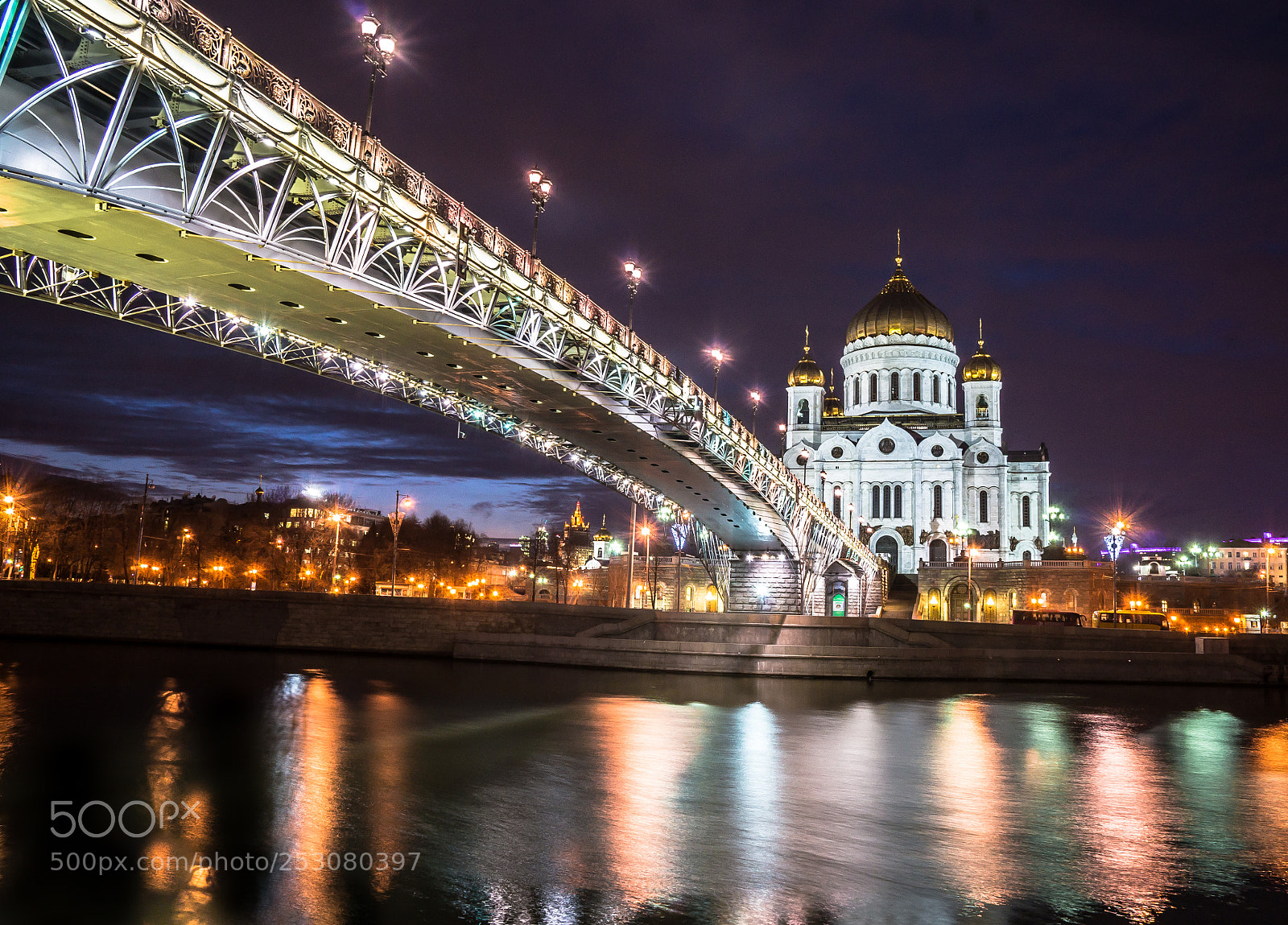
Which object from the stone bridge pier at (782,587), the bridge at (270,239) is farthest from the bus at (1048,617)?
the bridge at (270,239)

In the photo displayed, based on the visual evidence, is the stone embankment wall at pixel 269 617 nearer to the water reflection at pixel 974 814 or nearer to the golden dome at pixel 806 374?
the water reflection at pixel 974 814

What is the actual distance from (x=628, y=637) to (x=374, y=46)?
949 inches

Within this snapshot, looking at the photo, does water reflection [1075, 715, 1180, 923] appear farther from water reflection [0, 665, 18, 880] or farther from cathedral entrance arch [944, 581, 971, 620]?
cathedral entrance arch [944, 581, 971, 620]

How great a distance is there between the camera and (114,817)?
11.0 meters

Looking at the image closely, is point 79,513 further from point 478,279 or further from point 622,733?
point 622,733

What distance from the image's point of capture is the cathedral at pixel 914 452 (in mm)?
80312

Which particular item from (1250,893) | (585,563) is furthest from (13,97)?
(585,563)

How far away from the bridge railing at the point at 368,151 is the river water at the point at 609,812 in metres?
11.0

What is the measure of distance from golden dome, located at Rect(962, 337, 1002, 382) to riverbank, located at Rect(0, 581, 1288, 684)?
5299cm

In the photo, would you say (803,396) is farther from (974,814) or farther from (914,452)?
(974,814)

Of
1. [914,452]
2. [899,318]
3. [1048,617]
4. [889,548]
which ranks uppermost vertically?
[899,318]

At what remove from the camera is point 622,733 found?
19.0 metres

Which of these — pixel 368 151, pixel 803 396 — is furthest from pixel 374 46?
pixel 803 396

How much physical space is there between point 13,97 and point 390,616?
27.5 m
